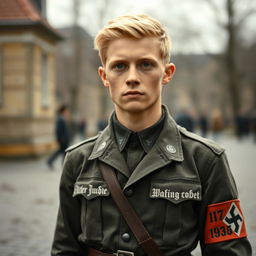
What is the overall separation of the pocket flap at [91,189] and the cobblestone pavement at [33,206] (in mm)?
2365

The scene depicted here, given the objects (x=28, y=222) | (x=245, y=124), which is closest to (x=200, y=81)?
(x=245, y=124)

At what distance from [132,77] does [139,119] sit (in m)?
0.24

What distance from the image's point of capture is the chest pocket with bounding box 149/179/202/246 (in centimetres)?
186

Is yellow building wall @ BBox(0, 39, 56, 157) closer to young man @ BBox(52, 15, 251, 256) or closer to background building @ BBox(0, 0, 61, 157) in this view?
background building @ BBox(0, 0, 61, 157)

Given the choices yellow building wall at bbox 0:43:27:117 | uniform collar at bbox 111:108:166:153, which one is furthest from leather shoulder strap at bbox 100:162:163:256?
yellow building wall at bbox 0:43:27:117

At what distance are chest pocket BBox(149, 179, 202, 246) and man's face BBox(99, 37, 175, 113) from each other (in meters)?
0.38

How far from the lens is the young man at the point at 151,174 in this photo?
188 cm

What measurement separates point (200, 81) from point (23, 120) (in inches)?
2443

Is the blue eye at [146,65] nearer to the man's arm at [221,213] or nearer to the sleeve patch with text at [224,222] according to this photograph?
the man's arm at [221,213]

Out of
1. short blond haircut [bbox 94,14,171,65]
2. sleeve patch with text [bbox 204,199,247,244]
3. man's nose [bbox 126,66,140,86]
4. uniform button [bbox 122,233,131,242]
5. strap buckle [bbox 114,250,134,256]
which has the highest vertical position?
short blond haircut [bbox 94,14,171,65]

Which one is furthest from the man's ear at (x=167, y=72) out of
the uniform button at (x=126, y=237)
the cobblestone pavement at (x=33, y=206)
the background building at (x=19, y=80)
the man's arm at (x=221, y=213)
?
the background building at (x=19, y=80)

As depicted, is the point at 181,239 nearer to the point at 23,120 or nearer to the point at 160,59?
the point at 160,59

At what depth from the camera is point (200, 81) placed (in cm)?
7419

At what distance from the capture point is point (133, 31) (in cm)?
188
